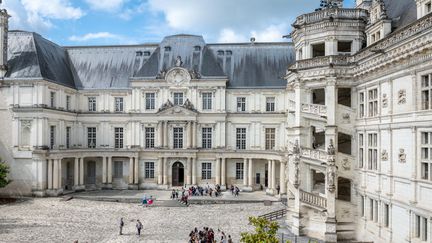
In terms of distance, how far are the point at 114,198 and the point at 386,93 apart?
97.6 feet

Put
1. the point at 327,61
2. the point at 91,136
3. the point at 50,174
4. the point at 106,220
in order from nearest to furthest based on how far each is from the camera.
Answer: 1. the point at 327,61
2. the point at 106,220
3. the point at 50,174
4. the point at 91,136

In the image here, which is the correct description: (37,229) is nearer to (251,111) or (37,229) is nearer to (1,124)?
(1,124)

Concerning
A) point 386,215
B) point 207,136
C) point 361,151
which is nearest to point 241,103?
point 207,136

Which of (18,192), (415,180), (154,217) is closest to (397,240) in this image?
(415,180)

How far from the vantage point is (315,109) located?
27.1 metres

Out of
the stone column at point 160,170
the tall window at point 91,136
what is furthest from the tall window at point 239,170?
the tall window at point 91,136

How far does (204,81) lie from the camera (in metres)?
48.8

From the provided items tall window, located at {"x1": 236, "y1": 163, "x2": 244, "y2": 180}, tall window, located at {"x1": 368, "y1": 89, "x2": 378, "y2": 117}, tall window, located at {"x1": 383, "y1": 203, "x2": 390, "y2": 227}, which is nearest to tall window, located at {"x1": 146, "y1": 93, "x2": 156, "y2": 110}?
tall window, located at {"x1": 236, "y1": 163, "x2": 244, "y2": 180}

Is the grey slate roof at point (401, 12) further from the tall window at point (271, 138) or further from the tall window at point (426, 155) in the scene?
the tall window at point (271, 138)

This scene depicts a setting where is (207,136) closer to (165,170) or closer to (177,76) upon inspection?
(165,170)

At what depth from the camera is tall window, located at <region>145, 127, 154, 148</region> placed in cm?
4991

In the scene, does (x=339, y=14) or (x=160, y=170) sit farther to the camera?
(x=160, y=170)

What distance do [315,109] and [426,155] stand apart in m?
9.56

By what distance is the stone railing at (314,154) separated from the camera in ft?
85.6
